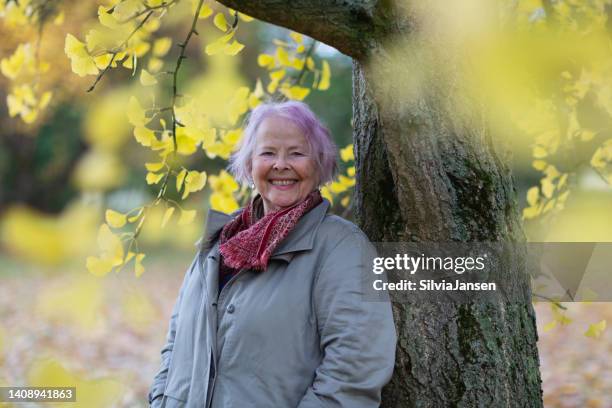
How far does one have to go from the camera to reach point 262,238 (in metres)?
1.94

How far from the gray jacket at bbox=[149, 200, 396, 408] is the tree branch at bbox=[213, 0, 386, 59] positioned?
54 centimetres

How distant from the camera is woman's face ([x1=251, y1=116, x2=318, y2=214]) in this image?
6.77 ft

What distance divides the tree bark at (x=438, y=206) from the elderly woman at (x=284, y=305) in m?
0.18

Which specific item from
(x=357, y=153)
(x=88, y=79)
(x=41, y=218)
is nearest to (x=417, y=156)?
(x=357, y=153)

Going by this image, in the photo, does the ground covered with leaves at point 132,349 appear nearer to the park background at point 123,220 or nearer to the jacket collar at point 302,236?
the park background at point 123,220

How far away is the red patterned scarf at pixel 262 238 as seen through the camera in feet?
6.25

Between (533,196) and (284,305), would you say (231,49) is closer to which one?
(284,305)

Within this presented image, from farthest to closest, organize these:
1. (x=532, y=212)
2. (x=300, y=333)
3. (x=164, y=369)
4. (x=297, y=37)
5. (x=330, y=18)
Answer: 1. (x=532, y=212)
2. (x=297, y=37)
3. (x=164, y=369)
4. (x=300, y=333)
5. (x=330, y=18)

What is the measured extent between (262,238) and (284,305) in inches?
9.1

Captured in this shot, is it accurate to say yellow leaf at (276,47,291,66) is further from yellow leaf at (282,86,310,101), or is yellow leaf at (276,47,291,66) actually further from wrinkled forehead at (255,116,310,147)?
wrinkled forehead at (255,116,310,147)

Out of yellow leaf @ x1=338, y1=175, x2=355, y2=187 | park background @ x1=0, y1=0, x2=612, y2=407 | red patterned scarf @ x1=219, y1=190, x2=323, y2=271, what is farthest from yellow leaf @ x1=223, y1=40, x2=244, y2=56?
yellow leaf @ x1=338, y1=175, x2=355, y2=187

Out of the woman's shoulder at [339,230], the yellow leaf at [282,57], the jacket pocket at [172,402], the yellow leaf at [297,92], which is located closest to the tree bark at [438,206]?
the woman's shoulder at [339,230]

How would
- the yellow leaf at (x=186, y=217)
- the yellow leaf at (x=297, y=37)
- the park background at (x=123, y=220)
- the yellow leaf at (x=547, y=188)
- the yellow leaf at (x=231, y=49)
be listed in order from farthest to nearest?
the yellow leaf at (x=547, y=188) → the yellow leaf at (x=297, y=37) → the yellow leaf at (x=186, y=217) → the yellow leaf at (x=231, y=49) → the park background at (x=123, y=220)

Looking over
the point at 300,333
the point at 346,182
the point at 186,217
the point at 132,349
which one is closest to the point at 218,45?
the point at 186,217
